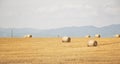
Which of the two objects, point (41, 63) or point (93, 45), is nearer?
point (41, 63)

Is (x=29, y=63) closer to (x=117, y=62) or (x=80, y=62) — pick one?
(x=80, y=62)

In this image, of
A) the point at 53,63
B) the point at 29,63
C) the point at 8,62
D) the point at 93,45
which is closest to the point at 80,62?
the point at 53,63

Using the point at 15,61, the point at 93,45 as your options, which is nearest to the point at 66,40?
the point at 93,45

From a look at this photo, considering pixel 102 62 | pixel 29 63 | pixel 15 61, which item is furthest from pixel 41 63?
pixel 102 62

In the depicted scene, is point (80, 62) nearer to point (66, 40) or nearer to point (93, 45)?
point (93, 45)

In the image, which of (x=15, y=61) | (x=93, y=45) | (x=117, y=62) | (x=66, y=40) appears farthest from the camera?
(x=66, y=40)

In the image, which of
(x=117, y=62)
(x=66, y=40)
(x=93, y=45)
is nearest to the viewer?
(x=117, y=62)

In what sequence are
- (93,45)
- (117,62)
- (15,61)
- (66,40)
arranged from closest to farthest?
(117,62) < (15,61) < (93,45) < (66,40)

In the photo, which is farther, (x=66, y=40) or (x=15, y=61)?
(x=66, y=40)

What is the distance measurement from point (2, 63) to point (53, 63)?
6.20 feet

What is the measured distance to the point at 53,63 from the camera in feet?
37.1

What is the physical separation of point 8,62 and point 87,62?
2948mm

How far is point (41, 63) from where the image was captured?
37.4ft

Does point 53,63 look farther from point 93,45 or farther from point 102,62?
point 93,45
